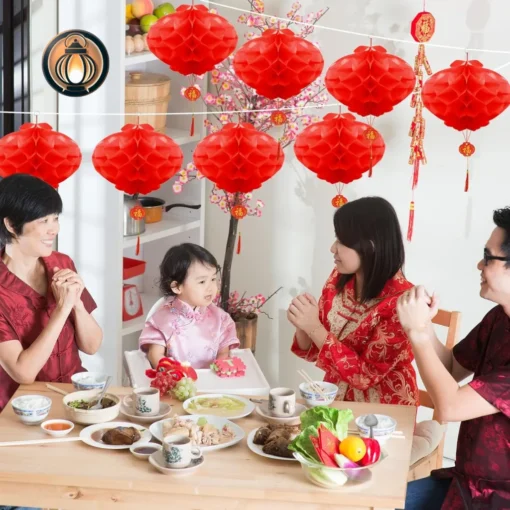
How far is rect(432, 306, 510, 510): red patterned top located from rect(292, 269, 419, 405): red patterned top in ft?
1.13

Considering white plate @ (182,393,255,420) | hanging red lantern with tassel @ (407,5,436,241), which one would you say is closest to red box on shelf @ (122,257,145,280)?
hanging red lantern with tassel @ (407,5,436,241)

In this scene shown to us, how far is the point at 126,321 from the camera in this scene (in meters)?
4.02

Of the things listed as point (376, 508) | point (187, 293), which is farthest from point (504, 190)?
point (376, 508)

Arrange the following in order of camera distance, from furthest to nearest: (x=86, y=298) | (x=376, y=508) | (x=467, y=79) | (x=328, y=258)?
(x=328, y=258) → (x=86, y=298) → (x=467, y=79) → (x=376, y=508)

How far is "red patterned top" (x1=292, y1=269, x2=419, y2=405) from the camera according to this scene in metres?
2.83

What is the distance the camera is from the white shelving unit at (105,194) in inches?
144

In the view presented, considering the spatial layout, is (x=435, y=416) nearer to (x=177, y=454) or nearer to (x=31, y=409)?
(x=177, y=454)

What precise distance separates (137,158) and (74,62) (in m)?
0.36

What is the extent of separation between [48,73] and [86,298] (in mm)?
689

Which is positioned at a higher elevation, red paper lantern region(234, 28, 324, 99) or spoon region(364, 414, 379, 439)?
red paper lantern region(234, 28, 324, 99)

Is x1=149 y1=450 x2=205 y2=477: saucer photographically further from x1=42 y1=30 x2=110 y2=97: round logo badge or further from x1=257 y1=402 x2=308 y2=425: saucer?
x1=42 y1=30 x2=110 y2=97: round logo badge

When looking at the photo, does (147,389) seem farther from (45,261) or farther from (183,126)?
(183,126)

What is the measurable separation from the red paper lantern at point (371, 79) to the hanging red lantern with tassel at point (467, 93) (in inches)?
3.5

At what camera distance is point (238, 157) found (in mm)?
2914
